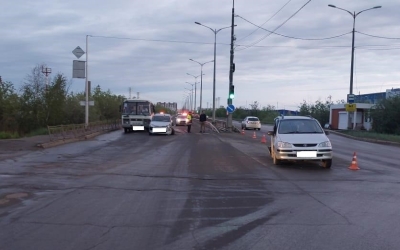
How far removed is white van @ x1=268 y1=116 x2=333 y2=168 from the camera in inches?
706

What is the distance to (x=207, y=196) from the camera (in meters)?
12.0

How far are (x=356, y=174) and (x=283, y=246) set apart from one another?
32.6ft

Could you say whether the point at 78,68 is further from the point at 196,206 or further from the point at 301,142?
the point at 196,206

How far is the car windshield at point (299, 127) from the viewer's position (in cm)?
1922

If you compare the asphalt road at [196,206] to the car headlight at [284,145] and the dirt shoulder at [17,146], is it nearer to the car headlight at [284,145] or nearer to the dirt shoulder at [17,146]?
the car headlight at [284,145]

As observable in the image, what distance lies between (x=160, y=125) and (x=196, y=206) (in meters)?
31.0

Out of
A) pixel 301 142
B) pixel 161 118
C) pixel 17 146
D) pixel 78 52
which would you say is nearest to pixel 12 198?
pixel 301 142

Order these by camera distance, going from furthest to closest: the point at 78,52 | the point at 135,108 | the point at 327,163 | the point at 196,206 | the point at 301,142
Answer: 1. the point at 135,108
2. the point at 78,52
3. the point at 327,163
4. the point at 301,142
5. the point at 196,206

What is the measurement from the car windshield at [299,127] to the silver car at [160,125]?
73.6 ft

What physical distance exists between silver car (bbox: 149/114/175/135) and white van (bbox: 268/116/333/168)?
73.5 ft

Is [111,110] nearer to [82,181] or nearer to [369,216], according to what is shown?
[82,181]

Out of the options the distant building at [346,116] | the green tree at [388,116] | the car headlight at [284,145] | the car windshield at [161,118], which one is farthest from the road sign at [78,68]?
the distant building at [346,116]

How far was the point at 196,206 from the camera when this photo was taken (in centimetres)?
1071

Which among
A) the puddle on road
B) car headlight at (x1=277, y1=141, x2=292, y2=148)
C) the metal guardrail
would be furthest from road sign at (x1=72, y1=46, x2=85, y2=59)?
the puddle on road
